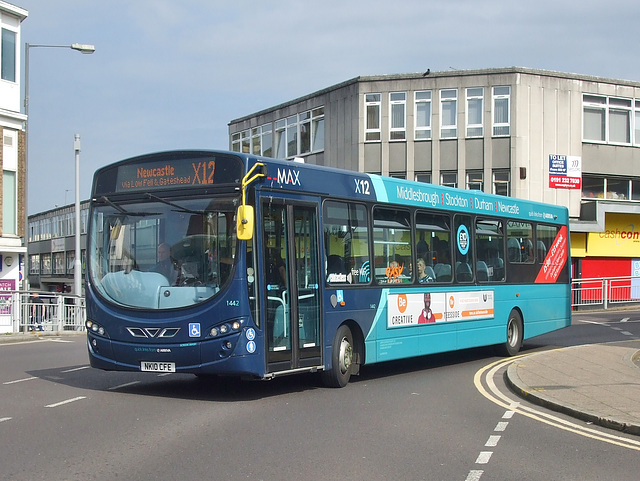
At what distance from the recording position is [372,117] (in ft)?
125

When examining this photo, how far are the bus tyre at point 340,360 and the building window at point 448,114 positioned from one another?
1047 inches

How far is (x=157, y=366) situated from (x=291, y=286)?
205 cm

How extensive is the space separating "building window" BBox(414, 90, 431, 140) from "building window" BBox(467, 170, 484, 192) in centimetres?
258

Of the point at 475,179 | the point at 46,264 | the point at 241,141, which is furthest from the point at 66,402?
the point at 46,264

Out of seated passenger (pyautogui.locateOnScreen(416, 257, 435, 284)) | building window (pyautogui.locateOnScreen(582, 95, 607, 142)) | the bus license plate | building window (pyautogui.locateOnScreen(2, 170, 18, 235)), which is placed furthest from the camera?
building window (pyautogui.locateOnScreen(582, 95, 607, 142))

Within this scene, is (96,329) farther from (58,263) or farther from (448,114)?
(58,263)

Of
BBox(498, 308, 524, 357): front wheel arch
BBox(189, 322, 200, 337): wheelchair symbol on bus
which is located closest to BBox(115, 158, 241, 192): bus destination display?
BBox(189, 322, 200, 337): wheelchair symbol on bus

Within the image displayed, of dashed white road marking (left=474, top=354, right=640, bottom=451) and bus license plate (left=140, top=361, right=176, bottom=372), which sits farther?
bus license plate (left=140, top=361, right=176, bottom=372)

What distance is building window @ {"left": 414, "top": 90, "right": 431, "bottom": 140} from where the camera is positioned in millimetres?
37656

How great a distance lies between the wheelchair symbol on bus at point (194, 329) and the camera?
33.5 feet

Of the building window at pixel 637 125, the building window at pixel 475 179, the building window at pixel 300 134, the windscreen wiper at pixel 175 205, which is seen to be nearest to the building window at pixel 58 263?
the building window at pixel 300 134

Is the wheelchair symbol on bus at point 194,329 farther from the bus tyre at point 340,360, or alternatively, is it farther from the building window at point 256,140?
the building window at point 256,140

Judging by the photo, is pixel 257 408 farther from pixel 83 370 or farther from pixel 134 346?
pixel 83 370

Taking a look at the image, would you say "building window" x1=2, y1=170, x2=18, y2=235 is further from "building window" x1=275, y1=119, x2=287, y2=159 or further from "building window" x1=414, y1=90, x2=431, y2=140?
"building window" x1=414, y1=90, x2=431, y2=140
